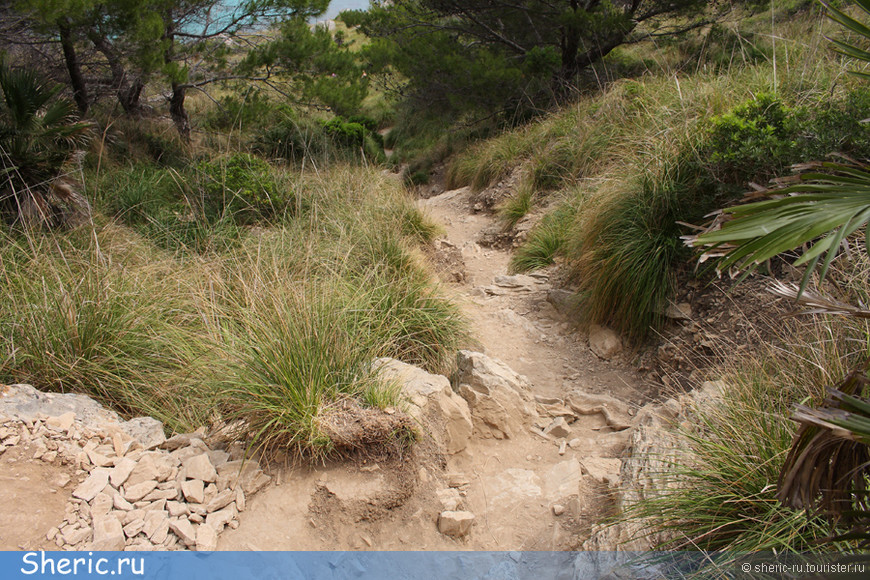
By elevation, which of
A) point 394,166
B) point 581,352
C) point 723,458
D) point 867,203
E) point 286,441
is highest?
point 867,203

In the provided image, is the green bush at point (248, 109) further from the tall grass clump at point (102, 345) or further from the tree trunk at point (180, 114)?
the tall grass clump at point (102, 345)

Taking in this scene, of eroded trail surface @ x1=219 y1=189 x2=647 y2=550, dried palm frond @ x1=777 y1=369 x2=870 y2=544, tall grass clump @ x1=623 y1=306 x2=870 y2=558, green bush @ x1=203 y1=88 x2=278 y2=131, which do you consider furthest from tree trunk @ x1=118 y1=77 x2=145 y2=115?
dried palm frond @ x1=777 y1=369 x2=870 y2=544

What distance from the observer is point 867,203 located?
1.50 metres

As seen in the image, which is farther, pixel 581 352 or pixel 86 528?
pixel 581 352

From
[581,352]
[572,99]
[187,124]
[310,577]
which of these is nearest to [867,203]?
[310,577]

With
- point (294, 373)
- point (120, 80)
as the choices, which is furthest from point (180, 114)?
point (294, 373)

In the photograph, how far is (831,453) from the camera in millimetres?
1446

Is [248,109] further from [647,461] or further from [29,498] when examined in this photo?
Result: [647,461]

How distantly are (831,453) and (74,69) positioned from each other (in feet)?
33.7

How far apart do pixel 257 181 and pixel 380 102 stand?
14141 mm

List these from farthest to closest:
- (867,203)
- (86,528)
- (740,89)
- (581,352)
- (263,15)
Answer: (263,15), (740,89), (581,352), (86,528), (867,203)

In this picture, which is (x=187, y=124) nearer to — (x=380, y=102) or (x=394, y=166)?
(x=394, y=166)

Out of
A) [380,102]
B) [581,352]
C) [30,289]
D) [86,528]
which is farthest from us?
[380,102]

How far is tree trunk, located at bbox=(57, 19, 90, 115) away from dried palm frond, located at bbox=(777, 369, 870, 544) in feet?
29.3
